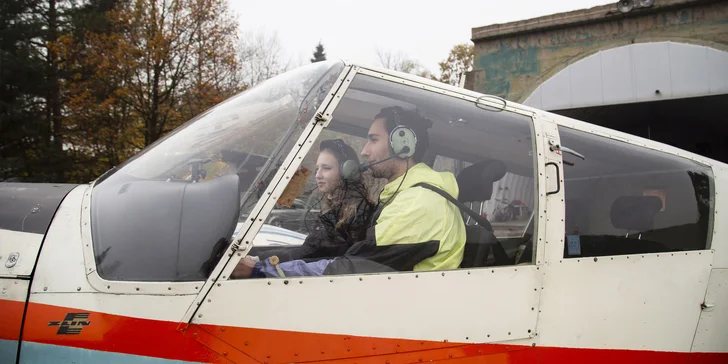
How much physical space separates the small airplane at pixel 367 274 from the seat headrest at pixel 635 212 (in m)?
0.01

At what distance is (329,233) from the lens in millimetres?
1961

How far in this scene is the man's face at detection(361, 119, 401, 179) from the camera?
2.09m

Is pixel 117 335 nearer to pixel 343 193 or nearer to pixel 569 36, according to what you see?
pixel 343 193

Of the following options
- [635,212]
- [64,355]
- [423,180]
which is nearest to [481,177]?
[423,180]

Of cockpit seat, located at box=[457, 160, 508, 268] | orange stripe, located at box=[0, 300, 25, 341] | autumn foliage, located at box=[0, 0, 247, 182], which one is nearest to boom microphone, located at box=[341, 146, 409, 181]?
cockpit seat, located at box=[457, 160, 508, 268]

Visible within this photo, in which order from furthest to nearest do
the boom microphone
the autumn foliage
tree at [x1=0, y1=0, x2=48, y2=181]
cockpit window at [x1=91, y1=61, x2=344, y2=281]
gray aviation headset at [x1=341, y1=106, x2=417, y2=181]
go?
the autumn foliage → tree at [x1=0, y1=0, x2=48, y2=181] → gray aviation headset at [x1=341, y1=106, x2=417, y2=181] → the boom microphone → cockpit window at [x1=91, y1=61, x2=344, y2=281]

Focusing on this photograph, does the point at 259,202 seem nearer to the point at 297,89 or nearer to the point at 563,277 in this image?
the point at 297,89

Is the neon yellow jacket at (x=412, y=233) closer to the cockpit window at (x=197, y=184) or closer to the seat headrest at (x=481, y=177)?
the seat headrest at (x=481, y=177)

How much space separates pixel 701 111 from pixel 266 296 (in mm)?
12620

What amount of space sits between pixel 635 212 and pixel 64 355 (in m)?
2.75

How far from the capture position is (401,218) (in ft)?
6.48

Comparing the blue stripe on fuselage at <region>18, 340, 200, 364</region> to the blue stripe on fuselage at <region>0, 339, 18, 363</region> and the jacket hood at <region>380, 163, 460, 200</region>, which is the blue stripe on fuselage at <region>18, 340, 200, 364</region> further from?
the jacket hood at <region>380, 163, 460, 200</region>

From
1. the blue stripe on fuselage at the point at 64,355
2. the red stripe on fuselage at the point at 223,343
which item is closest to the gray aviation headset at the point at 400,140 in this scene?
the red stripe on fuselage at the point at 223,343

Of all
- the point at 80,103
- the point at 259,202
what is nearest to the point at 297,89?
the point at 259,202
